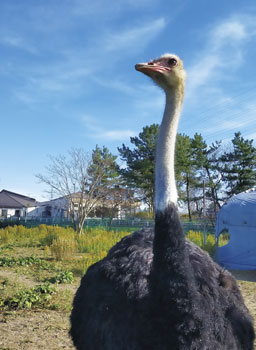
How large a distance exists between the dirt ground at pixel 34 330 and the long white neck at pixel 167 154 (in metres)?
2.47

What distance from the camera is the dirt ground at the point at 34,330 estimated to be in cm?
388

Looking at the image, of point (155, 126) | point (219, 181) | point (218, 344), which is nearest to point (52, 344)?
point (218, 344)

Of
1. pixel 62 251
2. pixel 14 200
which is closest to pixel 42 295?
pixel 62 251

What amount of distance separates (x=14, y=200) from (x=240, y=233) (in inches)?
1836

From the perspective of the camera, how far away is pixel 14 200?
52.9 metres

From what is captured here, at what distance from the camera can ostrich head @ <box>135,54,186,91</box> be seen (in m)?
2.32

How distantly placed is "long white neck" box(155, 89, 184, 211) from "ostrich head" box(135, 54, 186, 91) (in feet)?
0.17

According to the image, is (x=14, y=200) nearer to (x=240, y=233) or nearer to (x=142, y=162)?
(x=142, y=162)

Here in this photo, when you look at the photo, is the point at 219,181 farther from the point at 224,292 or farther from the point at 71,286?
the point at 224,292

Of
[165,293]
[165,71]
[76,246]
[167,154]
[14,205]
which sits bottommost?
[165,293]

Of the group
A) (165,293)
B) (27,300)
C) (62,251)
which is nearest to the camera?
(165,293)

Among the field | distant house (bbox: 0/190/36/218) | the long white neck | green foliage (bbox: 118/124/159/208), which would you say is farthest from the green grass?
distant house (bbox: 0/190/36/218)

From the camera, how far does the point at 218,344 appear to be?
206 centimetres

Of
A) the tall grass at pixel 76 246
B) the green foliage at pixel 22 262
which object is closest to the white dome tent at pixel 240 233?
the tall grass at pixel 76 246
